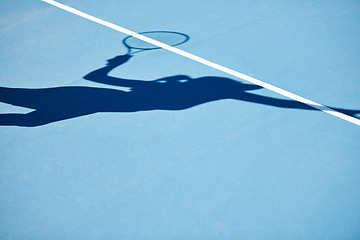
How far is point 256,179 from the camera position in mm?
3926

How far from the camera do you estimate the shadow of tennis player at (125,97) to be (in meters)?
5.14

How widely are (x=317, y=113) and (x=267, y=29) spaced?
8.80 ft

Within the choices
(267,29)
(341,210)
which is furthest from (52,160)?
(267,29)

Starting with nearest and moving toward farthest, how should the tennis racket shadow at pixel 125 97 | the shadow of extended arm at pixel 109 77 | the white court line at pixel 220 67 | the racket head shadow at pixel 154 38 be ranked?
the white court line at pixel 220 67 → the tennis racket shadow at pixel 125 97 → the shadow of extended arm at pixel 109 77 → the racket head shadow at pixel 154 38

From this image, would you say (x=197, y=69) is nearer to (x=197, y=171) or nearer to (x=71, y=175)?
(x=197, y=171)

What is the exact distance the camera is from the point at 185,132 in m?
4.64

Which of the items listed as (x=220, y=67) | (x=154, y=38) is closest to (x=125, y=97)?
(x=220, y=67)

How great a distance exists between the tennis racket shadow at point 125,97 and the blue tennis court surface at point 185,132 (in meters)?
0.03

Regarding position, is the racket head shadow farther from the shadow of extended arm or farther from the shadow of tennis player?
the shadow of tennis player

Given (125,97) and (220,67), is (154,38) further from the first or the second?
(125,97)

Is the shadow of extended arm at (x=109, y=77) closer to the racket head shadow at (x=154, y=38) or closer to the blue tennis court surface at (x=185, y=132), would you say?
the blue tennis court surface at (x=185, y=132)

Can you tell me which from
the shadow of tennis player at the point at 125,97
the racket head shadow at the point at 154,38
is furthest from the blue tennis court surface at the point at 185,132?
the racket head shadow at the point at 154,38

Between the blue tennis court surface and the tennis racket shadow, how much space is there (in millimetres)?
26

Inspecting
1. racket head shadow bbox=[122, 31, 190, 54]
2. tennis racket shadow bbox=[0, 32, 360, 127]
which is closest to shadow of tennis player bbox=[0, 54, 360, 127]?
tennis racket shadow bbox=[0, 32, 360, 127]
